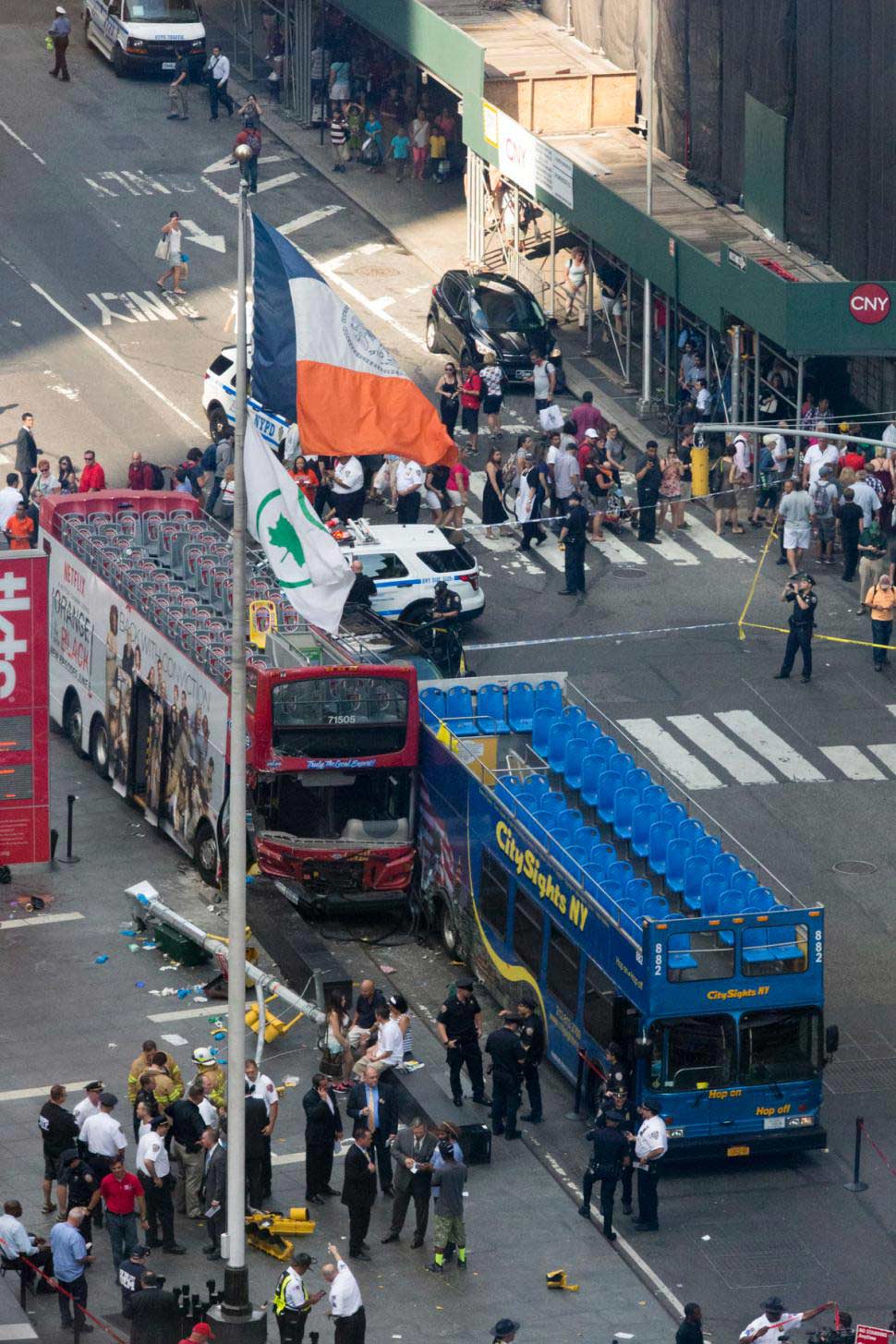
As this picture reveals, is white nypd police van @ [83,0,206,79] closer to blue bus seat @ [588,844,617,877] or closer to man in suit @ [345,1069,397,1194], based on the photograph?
blue bus seat @ [588,844,617,877]

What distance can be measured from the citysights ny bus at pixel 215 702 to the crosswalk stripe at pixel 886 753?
768 cm

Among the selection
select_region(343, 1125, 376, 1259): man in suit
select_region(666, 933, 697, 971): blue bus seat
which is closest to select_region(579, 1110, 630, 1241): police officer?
select_region(666, 933, 697, 971): blue bus seat

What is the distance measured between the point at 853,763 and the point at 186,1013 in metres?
11.8

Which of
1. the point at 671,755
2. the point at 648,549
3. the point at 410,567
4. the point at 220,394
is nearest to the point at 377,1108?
the point at 671,755

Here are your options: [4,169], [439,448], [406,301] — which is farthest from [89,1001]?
[4,169]

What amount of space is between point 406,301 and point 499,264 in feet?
7.85

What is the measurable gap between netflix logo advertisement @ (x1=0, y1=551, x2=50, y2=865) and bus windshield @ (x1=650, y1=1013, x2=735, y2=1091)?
36.2 ft

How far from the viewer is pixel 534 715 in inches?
1355

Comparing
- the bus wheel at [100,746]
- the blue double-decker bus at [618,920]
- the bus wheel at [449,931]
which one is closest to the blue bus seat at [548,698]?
the blue double-decker bus at [618,920]

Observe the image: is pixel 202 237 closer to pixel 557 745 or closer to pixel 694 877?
pixel 557 745

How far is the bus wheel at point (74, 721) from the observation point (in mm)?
40938

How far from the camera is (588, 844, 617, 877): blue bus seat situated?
30344mm

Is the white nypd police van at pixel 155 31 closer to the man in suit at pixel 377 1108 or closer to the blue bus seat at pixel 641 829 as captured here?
the blue bus seat at pixel 641 829

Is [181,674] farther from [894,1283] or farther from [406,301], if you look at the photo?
[406,301]
